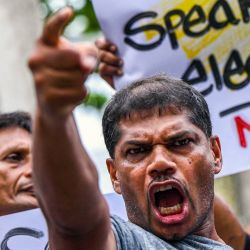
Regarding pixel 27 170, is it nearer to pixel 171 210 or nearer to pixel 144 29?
pixel 144 29

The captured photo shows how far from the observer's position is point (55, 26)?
216cm

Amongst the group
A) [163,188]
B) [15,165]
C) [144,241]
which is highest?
[15,165]

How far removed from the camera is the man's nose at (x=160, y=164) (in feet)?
9.62

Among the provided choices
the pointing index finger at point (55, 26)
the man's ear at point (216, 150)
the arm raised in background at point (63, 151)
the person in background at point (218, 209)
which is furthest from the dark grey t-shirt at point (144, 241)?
the person in background at point (218, 209)

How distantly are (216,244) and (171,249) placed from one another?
0.57ft

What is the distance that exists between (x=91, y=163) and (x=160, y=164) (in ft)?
Result: 1.75

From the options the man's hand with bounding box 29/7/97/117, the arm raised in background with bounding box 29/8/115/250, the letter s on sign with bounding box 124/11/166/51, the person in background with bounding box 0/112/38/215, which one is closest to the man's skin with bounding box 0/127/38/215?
the person in background with bounding box 0/112/38/215

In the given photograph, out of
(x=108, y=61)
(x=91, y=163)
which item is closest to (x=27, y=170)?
(x=108, y=61)

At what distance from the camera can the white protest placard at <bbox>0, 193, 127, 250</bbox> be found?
12.2 ft

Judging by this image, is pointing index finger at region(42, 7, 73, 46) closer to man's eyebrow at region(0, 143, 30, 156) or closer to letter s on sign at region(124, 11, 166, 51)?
letter s on sign at region(124, 11, 166, 51)

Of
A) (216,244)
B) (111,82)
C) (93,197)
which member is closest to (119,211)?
(111,82)

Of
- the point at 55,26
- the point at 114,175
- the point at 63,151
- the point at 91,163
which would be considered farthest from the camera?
the point at 114,175

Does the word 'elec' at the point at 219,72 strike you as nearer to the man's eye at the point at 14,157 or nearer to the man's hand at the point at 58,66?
the man's eye at the point at 14,157

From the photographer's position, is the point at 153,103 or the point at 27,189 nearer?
the point at 153,103
